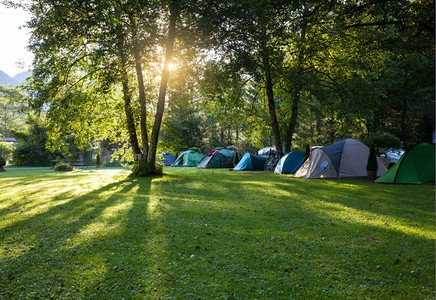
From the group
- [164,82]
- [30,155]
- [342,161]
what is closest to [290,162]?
[342,161]

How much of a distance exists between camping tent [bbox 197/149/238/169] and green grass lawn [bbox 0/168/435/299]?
61.9 ft

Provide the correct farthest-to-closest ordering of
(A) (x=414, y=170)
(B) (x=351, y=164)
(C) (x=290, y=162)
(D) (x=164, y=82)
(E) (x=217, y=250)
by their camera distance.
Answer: (C) (x=290, y=162) → (B) (x=351, y=164) → (D) (x=164, y=82) → (A) (x=414, y=170) → (E) (x=217, y=250)

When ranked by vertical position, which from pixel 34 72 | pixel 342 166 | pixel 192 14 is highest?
pixel 192 14

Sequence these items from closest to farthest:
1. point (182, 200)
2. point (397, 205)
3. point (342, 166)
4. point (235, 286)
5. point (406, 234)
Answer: point (235, 286), point (406, 234), point (397, 205), point (182, 200), point (342, 166)

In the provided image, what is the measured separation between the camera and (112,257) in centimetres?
416

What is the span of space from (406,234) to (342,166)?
34.1 ft

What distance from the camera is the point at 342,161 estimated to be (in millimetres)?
15172

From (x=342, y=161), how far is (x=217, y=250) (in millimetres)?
12554

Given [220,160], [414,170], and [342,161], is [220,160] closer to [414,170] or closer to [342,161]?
[342,161]

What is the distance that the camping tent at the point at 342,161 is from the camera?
15.0 metres

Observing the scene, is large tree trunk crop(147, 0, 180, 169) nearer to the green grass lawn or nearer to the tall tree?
the tall tree

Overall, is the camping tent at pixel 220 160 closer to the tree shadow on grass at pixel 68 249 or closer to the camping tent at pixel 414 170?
the camping tent at pixel 414 170

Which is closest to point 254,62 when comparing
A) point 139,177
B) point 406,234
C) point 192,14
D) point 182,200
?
point 192,14

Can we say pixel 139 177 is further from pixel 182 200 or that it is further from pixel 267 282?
pixel 267 282
